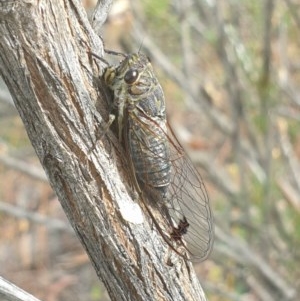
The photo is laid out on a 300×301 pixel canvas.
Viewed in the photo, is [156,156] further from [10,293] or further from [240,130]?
[240,130]

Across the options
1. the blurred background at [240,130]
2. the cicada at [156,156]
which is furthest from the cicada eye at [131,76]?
the blurred background at [240,130]

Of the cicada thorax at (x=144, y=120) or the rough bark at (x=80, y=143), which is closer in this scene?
the rough bark at (x=80, y=143)

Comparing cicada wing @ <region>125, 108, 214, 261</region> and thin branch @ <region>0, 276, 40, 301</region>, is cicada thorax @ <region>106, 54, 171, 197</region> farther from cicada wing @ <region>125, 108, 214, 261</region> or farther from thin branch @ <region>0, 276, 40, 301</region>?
thin branch @ <region>0, 276, 40, 301</region>

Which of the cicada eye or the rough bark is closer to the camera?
the rough bark

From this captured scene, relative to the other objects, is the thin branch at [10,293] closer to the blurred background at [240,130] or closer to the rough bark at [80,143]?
the rough bark at [80,143]

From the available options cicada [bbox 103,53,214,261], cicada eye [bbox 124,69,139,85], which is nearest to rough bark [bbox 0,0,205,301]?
cicada [bbox 103,53,214,261]

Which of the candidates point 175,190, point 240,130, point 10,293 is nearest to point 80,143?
point 10,293
